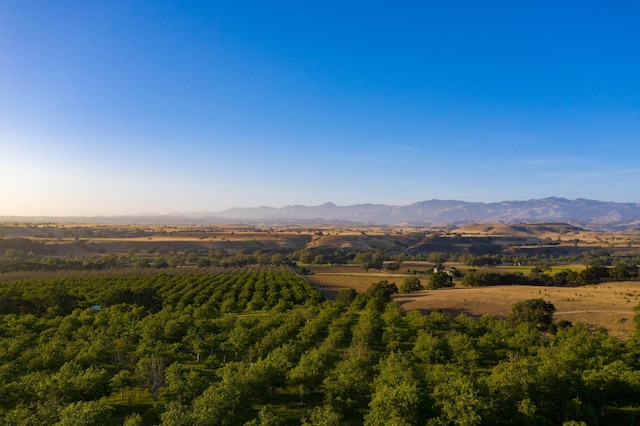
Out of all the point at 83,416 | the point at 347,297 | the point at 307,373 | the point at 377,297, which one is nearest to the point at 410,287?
the point at 347,297

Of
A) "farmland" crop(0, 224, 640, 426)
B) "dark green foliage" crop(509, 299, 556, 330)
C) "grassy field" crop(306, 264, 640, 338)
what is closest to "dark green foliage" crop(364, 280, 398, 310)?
"farmland" crop(0, 224, 640, 426)

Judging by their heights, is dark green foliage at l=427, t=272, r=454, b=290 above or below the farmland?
below

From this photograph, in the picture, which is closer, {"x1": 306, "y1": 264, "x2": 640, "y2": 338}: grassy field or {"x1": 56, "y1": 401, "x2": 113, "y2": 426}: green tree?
{"x1": 56, "y1": 401, "x2": 113, "y2": 426}: green tree

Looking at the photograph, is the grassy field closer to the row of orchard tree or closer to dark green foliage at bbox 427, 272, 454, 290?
dark green foliage at bbox 427, 272, 454, 290

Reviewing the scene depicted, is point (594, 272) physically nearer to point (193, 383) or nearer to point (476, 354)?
point (476, 354)

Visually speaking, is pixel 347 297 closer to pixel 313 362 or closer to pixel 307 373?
pixel 313 362

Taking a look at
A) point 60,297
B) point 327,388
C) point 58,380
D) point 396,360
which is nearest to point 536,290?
point 396,360

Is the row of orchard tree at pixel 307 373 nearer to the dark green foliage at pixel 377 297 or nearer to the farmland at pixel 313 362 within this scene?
the farmland at pixel 313 362

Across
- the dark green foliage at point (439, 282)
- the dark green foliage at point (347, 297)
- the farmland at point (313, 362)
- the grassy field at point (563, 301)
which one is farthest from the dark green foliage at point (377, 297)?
the dark green foliage at point (439, 282)
